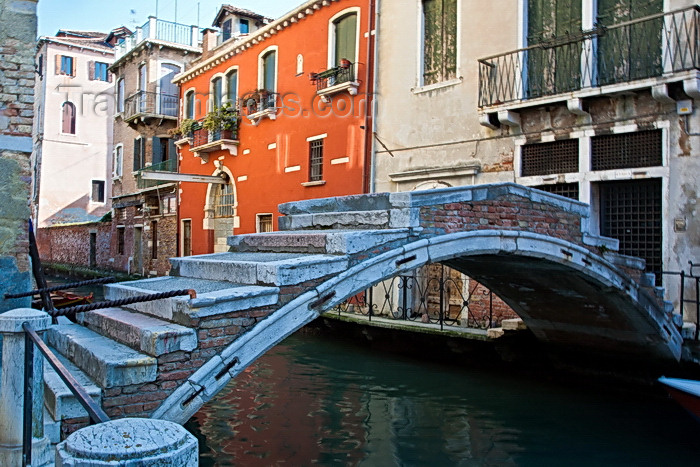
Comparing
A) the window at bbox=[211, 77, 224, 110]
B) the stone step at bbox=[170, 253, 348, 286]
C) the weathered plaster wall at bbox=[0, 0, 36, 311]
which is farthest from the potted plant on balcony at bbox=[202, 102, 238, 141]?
the stone step at bbox=[170, 253, 348, 286]

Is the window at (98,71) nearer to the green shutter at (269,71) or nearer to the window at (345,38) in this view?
the green shutter at (269,71)

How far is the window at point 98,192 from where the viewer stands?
2702cm

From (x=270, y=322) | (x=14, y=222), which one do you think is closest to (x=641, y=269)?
(x=270, y=322)

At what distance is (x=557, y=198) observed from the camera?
251 inches

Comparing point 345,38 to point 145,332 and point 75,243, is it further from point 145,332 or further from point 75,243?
point 75,243

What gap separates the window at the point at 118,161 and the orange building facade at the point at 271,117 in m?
5.57

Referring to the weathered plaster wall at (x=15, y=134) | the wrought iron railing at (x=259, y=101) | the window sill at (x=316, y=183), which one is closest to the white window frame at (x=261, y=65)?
the wrought iron railing at (x=259, y=101)

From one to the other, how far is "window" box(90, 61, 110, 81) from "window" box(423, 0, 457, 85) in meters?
19.9

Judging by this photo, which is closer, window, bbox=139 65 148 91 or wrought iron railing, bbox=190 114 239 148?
wrought iron railing, bbox=190 114 239 148

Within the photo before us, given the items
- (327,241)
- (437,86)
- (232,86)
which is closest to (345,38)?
(437,86)

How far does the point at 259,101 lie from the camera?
1384 centimetres

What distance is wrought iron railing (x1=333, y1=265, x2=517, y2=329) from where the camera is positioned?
923cm

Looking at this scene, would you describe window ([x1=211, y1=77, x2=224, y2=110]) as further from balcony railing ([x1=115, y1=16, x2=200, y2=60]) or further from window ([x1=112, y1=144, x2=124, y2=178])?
window ([x1=112, y1=144, x2=124, y2=178])

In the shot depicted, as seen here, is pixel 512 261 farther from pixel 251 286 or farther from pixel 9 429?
pixel 9 429
